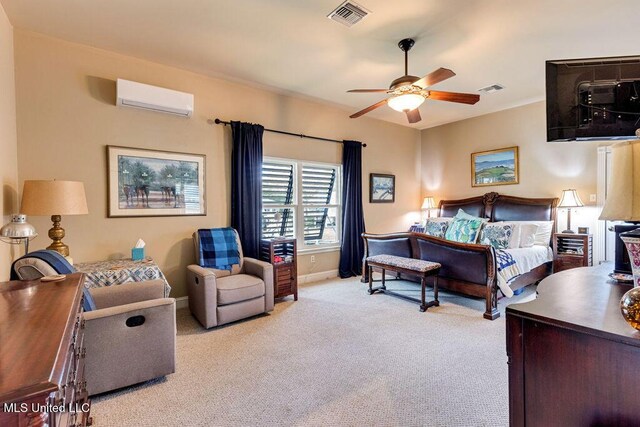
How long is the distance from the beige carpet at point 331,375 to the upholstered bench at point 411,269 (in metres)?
0.28

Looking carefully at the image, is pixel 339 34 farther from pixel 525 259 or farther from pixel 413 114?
pixel 525 259

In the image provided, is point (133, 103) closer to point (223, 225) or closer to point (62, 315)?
point (223, 225)

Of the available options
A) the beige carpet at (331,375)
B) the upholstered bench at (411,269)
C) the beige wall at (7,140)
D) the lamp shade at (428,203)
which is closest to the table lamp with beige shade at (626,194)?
the beige carpet at (331,375)

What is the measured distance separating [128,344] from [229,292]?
1.12 meters

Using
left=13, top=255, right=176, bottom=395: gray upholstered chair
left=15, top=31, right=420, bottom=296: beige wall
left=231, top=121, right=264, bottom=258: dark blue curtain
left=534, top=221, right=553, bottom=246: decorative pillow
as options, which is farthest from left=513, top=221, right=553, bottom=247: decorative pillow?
left=13, top=255, right=176, bottom=395: gray upholstered chair

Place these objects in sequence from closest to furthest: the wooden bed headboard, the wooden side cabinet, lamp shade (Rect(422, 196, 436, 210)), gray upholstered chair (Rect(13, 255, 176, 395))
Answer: gray upholstered chair (Rect(13, 255, 176, 395)) < the wooden side cabinet < the wooden bed headboard < lamp shade (Rect(422, 196, 436, 210))

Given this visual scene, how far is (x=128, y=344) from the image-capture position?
2078mm

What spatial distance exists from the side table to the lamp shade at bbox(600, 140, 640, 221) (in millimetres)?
3085

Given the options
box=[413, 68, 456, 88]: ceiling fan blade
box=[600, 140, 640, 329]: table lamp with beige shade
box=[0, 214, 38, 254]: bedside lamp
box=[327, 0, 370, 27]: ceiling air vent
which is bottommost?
box=[0, 214, 38, 254]: bedside lamp

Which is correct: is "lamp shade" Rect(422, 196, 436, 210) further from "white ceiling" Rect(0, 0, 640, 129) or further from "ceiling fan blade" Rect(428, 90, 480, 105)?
"ceiling fan blade" Rect(428, 90, 480, 105)

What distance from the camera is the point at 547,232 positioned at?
460 cm

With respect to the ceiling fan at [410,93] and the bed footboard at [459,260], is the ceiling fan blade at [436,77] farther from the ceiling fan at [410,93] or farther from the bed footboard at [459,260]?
the bed footboard at [459,260]

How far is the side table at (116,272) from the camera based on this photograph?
8.61ft

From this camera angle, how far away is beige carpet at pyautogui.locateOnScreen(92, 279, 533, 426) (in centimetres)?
185
